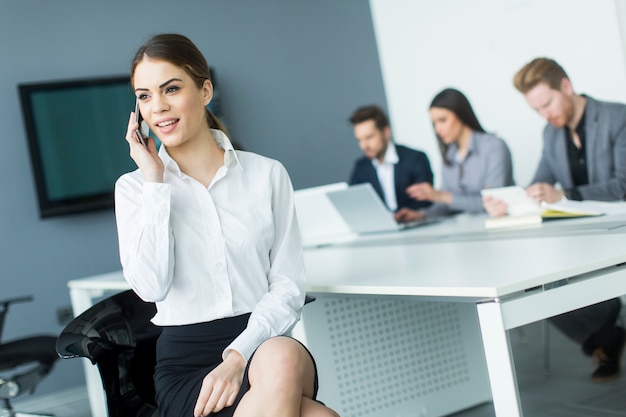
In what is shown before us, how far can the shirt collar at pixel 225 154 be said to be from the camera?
2.01 m

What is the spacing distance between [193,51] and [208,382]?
831 mm

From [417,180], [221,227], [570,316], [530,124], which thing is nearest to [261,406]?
[221,227]

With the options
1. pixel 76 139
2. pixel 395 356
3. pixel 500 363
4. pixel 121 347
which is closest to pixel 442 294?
pixel 500 363

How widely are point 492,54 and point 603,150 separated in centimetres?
143

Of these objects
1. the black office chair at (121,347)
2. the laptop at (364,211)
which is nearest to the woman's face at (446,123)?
the laptop at (364,211)

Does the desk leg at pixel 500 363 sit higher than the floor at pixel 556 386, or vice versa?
the desk leg at pixel 500 363

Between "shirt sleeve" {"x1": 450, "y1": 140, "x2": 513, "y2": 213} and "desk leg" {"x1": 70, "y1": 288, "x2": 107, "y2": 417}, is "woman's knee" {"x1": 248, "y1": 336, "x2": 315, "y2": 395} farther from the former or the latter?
"shirt sleeve" {"x1": 450, "y1": 140, "x2": 513, "y2": 213}

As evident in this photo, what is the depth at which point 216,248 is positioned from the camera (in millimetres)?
1922

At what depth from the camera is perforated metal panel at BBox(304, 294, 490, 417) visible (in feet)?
9.03

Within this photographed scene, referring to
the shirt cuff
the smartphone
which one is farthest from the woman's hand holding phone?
the shirt cuff

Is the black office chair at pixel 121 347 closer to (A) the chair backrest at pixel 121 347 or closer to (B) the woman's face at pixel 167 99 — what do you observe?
(A) the chair backrest at pixel 121 347

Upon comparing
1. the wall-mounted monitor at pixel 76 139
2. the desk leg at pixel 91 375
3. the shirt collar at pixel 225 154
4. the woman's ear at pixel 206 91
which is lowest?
the desk leg at pixel 91 375

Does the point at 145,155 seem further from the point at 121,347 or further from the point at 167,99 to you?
the point at 121,347

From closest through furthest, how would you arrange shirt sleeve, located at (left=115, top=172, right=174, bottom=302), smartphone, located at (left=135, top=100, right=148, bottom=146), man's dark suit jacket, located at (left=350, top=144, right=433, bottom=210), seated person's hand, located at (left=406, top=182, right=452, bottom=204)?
shirt sleeve, located at (left=115, top=172, right=174, bottom=302) → smartphone, located at (left=135, top=100, right=148, bottom=146) → seated person's hand, located at (left=406, top=182, right=452, bottom=204) → man's dark suit jacket, located at (left=350, top=144, right=433, bottom=210)
